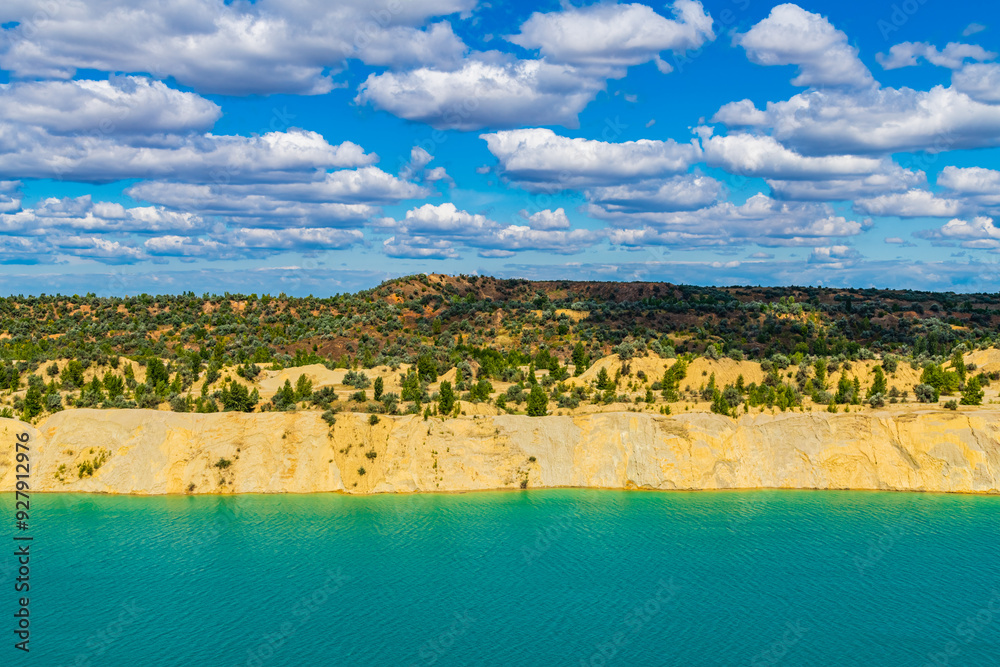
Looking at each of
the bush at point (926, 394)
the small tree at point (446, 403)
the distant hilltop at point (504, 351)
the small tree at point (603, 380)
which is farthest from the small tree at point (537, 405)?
the bush at point (926, 394)

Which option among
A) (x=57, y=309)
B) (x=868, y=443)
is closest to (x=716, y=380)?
(x=868, y=443)

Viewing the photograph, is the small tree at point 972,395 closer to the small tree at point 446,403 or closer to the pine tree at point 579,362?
the pine tree at point 579,362

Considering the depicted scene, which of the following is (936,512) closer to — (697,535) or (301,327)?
(697,535)

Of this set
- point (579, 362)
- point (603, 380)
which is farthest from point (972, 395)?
point (579, 362)

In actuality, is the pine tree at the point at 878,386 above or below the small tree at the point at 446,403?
above

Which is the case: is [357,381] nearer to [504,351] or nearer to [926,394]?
[504,351]

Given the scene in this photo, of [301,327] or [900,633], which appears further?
[301,327]

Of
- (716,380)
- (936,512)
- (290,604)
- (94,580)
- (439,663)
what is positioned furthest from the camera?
(716,380)
